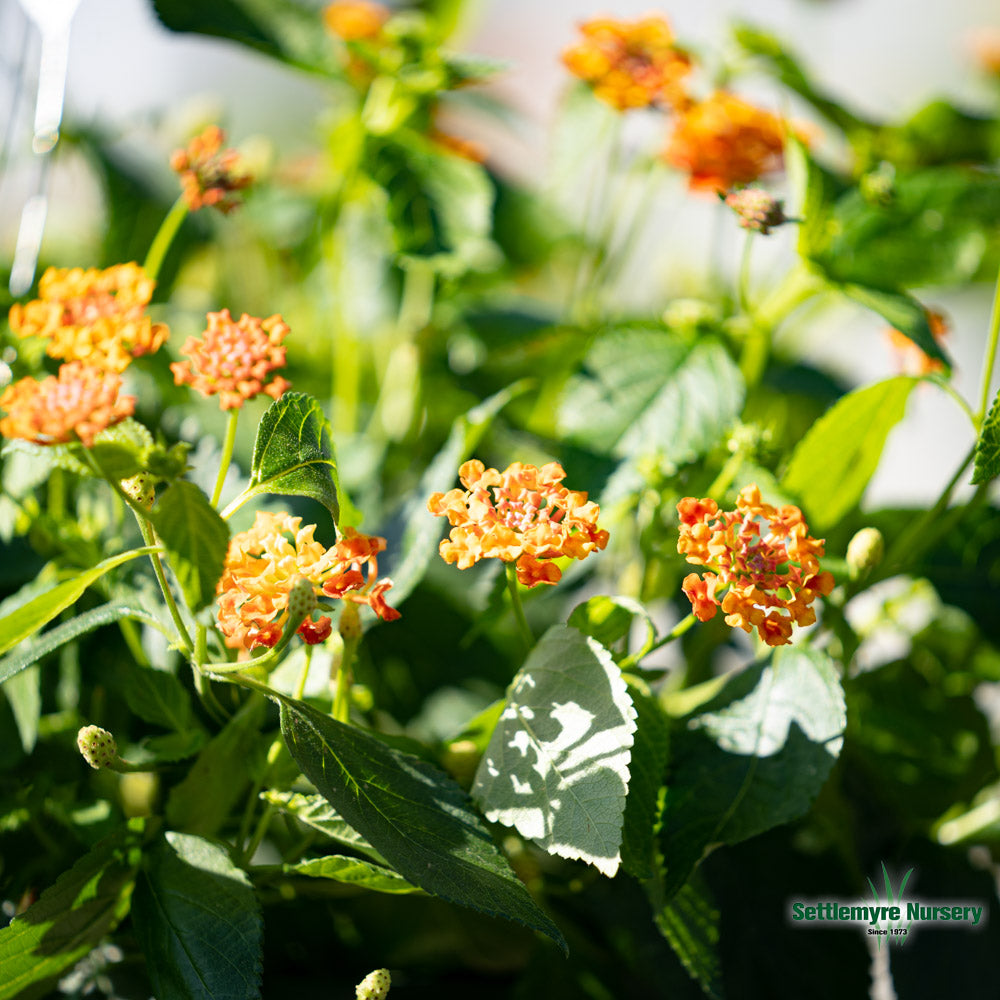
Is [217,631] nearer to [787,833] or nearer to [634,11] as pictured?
[787,833]

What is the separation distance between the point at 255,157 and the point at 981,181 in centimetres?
41

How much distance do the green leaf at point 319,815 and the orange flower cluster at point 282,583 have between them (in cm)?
5

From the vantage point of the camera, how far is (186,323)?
533 mm

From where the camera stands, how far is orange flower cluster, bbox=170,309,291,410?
0.28m

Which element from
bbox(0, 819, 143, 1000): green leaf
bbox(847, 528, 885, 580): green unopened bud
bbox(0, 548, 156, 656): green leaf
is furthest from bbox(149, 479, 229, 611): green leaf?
bbox(847, 528, 885, 580): green unopened bud

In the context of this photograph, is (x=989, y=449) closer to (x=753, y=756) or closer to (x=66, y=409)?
(x=753, y=756)

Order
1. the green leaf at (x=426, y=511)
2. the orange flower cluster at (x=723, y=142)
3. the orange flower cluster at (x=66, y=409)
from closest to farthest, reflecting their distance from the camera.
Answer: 1. the orange flower cluster at (x=66, y=409)
2. the green leaf at (x=426, y=511)
3. the orange flower cluster at (x=723, y=142)

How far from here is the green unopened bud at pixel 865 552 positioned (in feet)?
1.10

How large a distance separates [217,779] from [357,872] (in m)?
0.06

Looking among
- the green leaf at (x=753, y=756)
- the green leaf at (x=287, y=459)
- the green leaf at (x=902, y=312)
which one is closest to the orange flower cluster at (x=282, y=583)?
the green leaf at (x=287, y=459)

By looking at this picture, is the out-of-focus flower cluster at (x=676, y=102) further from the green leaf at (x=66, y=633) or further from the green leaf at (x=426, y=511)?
the green leaf at (x=66, y=633)

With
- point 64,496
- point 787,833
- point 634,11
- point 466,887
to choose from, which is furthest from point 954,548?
point 634,11

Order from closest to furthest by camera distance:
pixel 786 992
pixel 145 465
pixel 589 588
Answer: pixel 145 465, pixel 786 992, pixel 589 588

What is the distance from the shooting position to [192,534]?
0.81ft
